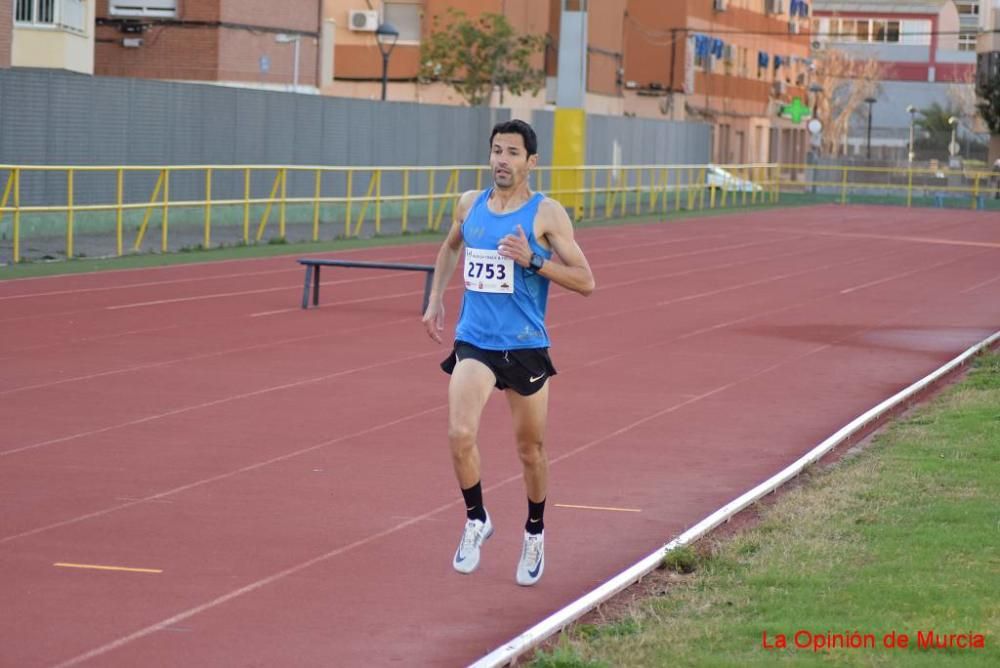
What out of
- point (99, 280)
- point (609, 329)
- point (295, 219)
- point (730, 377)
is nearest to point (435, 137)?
point (295, 219)

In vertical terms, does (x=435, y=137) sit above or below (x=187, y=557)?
above

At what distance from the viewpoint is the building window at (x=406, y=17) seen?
61781 mm

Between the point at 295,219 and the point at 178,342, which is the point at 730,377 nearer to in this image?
the point at 178,342

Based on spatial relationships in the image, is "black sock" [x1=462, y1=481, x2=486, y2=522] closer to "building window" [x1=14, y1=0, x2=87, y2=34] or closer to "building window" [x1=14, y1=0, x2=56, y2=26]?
"building window" [x1=14, y1=0, x2=87, y2=34]

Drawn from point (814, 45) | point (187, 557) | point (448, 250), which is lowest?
point (187, 557)

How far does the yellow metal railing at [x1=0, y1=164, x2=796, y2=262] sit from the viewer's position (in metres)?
29.0

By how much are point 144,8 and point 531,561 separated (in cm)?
4014

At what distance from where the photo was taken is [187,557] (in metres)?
8.42

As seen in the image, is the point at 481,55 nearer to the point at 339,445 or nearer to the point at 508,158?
the point at 339,445

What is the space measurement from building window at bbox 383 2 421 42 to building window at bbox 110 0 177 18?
16427 millimetres

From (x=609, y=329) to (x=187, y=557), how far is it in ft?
38.9

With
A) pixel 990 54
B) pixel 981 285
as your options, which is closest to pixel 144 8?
pixel 981 285

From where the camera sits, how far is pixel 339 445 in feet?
38.9

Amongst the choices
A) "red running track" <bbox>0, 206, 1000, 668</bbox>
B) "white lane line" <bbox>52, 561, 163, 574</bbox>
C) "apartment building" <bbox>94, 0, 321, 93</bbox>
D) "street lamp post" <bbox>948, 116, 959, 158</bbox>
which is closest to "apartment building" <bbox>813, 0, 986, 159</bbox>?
"street lamp post" <bbox>948, 116, 959, 158</bbox>
